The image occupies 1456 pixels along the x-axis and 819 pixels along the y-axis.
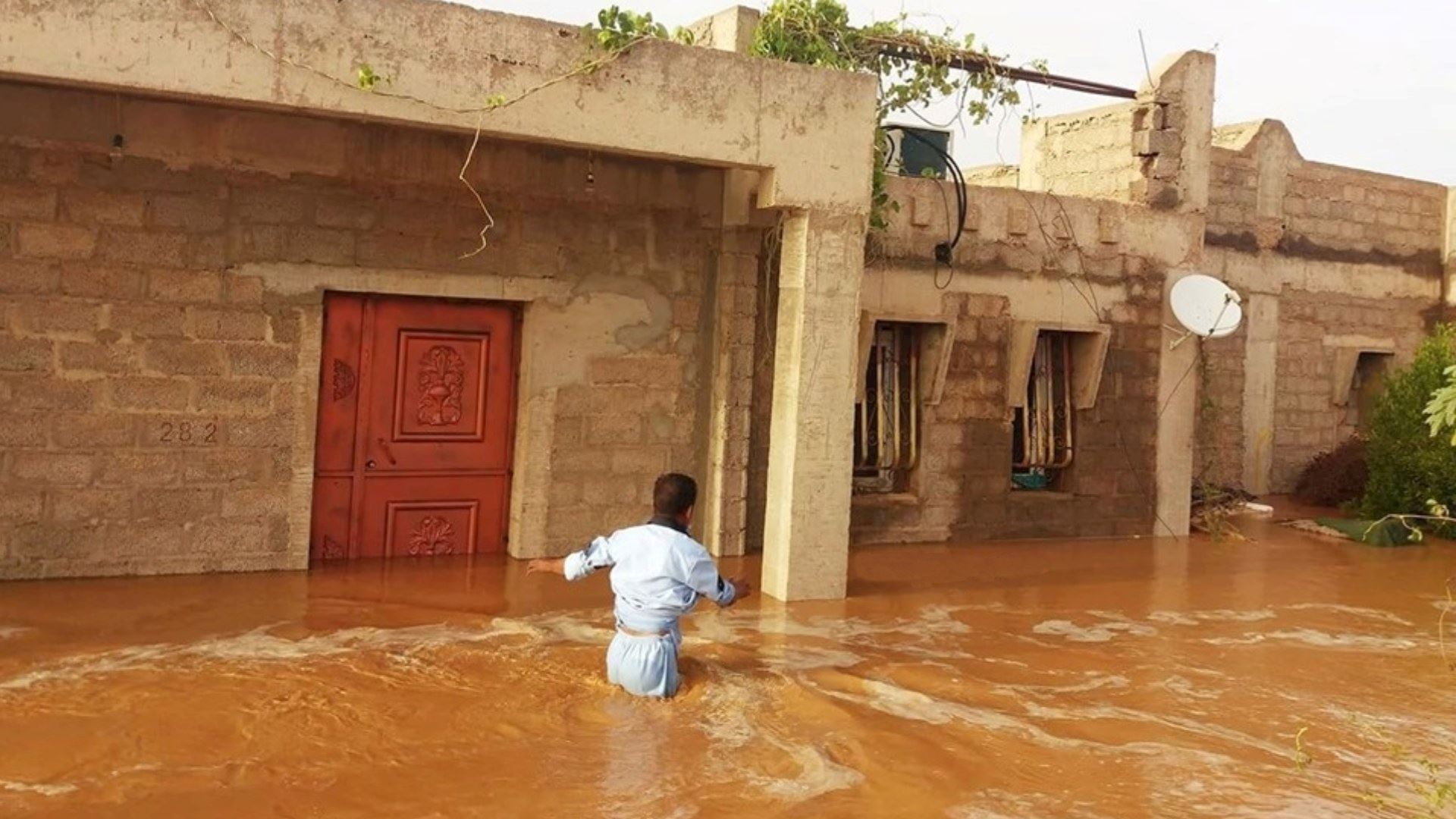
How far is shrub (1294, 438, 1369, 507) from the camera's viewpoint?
48.8 ft

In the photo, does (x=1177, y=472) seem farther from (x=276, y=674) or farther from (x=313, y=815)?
(x=313, y=815)

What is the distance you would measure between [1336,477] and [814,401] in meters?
9.61

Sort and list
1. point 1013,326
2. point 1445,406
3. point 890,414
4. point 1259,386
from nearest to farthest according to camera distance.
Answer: point 1445,406
point 890,414
point 1013,326
point 1259,386

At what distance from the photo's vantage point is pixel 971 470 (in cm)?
1124

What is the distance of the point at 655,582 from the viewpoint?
5.74 meters

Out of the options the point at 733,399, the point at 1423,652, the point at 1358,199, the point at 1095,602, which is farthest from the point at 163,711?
the point at 1358,199

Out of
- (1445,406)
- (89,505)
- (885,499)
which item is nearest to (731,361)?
(885,499)

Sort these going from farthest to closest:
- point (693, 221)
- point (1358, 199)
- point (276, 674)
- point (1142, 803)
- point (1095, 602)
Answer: point (1358, 199)
point (693, 221)
point (1095, 602)
point (276, 674)
point (1142, 803)

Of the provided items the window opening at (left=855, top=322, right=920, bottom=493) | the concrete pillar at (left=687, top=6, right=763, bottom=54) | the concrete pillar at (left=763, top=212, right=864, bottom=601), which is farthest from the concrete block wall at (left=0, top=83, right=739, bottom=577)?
the window opening at (left=855, top=322, right=920, bottom=493)

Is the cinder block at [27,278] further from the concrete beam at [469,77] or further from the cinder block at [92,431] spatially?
the concrete beam at [469,77]

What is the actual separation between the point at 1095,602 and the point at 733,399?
3.03 m

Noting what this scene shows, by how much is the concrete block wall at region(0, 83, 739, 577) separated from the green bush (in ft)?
27.2

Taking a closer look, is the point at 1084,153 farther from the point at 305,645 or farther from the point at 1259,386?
the point at 305,645

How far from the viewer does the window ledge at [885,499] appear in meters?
10.8
